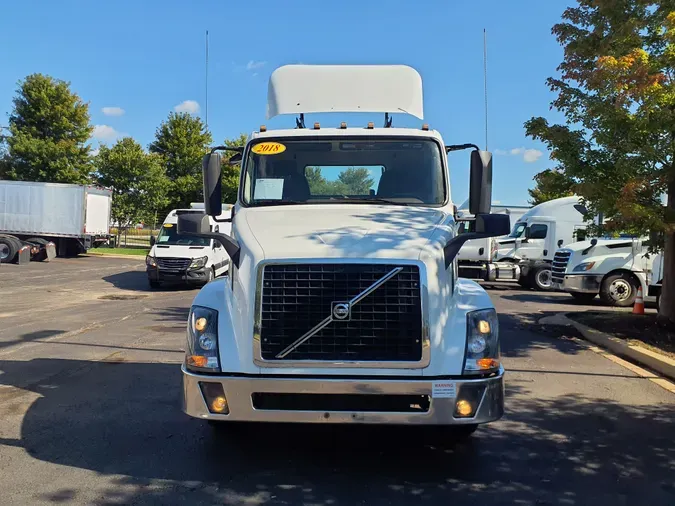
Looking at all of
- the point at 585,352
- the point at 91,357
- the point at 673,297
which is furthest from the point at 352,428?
the point at 673,297

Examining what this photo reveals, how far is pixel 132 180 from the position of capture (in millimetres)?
34969

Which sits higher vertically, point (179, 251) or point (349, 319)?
point (179, 251)

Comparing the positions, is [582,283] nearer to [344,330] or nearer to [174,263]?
[174,263]

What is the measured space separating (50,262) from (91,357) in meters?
21.1

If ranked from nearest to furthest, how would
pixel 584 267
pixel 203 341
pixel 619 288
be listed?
1. pixel 203 341
2. pixel 619 288
3. pixel 584 267

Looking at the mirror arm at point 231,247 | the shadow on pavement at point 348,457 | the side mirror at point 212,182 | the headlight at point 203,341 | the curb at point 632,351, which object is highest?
the side mirror at point 212,182

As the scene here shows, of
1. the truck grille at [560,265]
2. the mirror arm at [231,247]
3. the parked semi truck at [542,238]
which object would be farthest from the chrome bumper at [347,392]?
the parked semi truck at [542,238]

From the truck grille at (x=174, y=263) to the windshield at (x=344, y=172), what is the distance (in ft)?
40.4

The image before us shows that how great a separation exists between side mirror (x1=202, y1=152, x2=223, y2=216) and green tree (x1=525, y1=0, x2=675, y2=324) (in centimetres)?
584

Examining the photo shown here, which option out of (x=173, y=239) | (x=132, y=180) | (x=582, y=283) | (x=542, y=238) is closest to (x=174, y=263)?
(x=173, y=239)

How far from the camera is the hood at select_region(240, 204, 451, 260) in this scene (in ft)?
13.6

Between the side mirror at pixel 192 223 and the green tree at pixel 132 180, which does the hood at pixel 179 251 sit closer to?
the side mirror at pixel 192 223

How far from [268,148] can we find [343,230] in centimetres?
149

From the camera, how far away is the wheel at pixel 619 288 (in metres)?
15.1
